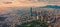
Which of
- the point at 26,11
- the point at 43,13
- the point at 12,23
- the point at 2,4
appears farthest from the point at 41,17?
the point at 2,4

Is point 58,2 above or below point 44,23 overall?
above

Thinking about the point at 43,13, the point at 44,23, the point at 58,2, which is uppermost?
the point at 58,2

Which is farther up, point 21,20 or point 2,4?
point 2,4

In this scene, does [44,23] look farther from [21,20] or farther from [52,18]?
[21,20]

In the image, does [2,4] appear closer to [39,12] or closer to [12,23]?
[12,23]

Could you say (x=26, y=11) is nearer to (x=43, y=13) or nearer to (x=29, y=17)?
(x=29, y=17)

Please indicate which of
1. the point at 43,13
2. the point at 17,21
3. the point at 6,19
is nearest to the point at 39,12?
the point at 43,13

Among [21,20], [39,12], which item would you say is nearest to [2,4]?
[21,20]
